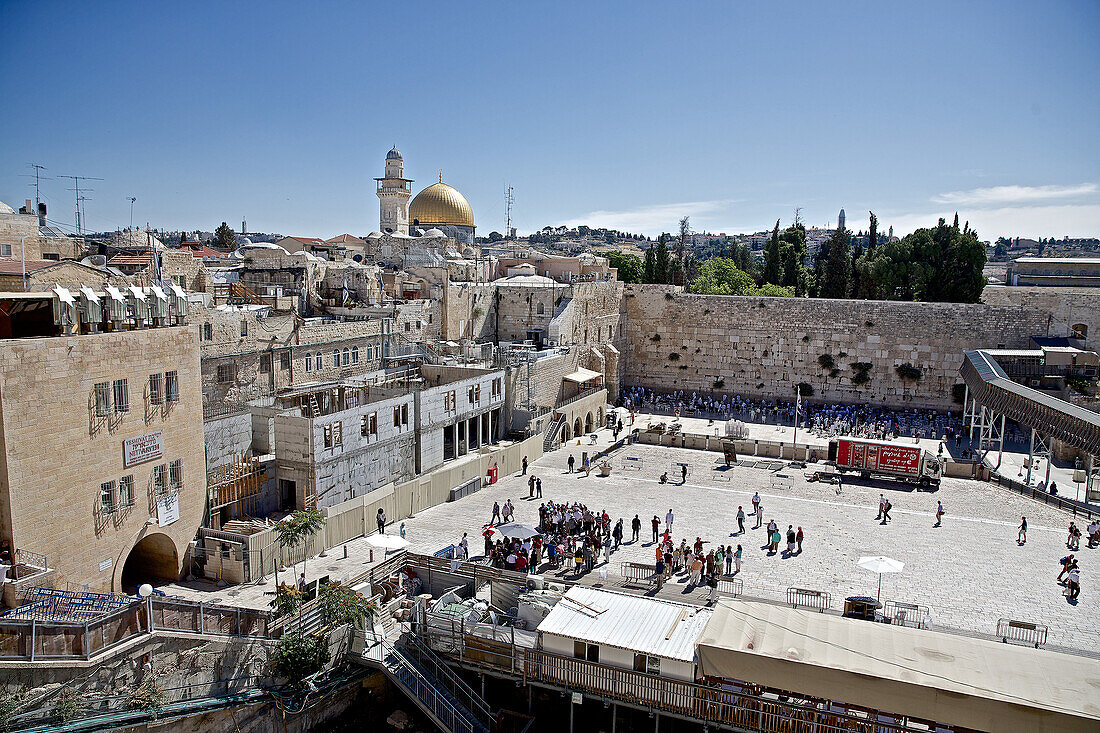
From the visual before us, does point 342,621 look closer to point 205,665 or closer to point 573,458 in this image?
point 205,665

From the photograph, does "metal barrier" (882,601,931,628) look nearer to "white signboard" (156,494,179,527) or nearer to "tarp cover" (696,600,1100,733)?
"tarp cover" (696,600,1100,733)

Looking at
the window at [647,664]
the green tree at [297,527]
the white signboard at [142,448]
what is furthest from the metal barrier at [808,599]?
the white signboard at [142,448]

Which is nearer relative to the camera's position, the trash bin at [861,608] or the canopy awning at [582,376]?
the trash bin at [861,608]

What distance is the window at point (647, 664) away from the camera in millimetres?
11797

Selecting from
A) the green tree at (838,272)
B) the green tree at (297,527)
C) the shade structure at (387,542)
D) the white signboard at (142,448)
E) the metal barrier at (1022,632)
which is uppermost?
the green tree at (838,272)

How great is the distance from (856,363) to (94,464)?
34.5 m

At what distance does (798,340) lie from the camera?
39.6m

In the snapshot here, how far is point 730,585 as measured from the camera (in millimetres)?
15812

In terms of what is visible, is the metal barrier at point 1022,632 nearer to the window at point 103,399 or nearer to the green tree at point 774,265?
the window at point 103,399

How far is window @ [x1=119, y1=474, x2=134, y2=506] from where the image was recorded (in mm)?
14445

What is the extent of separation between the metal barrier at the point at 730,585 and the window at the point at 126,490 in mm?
11610

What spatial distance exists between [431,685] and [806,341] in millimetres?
31421

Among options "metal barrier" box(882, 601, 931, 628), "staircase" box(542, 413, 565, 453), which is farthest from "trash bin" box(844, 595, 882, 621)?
"staircase" box(542, 413, 565, 453)

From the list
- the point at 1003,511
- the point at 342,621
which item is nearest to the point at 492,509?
the point at 342,621
